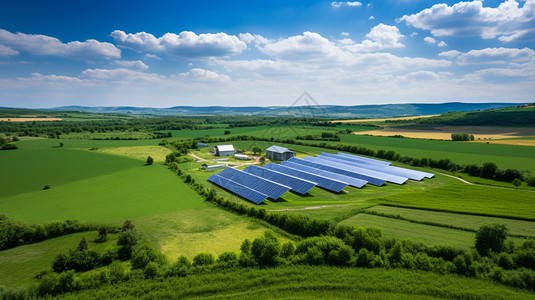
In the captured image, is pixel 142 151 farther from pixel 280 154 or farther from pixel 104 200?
pixel 104 200

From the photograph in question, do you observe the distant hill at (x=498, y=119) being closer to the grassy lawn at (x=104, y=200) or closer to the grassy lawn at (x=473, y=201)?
the grassy lawn at (x=473, y=201)

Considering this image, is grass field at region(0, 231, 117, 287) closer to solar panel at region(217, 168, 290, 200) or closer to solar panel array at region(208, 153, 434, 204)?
solar panel array at region(208, 153, 434, 204)

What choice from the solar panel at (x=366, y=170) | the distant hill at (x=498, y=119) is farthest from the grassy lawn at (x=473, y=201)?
the distant hill at (x=498, y=119)

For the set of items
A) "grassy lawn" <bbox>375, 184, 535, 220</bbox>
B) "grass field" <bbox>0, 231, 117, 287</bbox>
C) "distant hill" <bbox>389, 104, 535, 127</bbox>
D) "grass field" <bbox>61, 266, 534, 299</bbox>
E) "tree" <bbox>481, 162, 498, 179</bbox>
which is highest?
"distant hill" <bbox>389, 104, 535, 127</bbox>

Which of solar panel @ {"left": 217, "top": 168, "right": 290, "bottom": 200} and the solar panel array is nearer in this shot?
solar panel @ {"left": 217, "top": 168, "right": 290, "bottom": 200}

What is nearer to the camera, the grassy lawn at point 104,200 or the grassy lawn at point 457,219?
the grassy lawn at point 457,219

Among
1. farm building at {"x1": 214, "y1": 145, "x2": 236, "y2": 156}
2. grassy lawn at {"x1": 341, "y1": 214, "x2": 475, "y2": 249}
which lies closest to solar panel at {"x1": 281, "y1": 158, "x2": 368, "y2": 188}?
grassy lawn at {"x1": 341, "y1": 214, "x2": 475, "y2": 249}

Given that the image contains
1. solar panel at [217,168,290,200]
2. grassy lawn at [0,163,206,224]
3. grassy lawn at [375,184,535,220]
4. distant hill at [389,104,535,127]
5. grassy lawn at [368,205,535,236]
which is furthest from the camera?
distant hill at [389,104,535,127]
